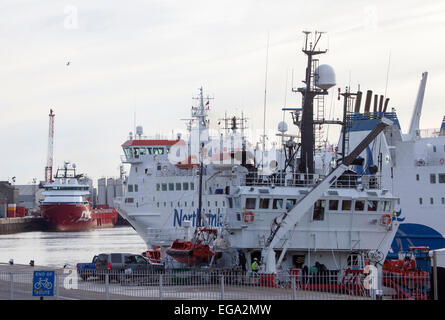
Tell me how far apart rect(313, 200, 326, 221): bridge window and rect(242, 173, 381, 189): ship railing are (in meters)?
0.85

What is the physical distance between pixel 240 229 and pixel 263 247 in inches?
66.9

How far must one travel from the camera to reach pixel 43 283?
2197 centimetres

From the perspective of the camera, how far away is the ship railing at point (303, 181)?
3412cm

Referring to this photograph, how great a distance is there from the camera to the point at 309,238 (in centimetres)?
3325

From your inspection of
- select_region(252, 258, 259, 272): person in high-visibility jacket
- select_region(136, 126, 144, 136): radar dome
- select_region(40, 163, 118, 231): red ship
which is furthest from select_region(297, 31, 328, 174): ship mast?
select_region(40, 163, 118, 231): red ship

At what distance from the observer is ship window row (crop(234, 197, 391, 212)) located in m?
33.1

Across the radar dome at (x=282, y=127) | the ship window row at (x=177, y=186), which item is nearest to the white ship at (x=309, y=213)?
the radar dome at (x=282, y=127)

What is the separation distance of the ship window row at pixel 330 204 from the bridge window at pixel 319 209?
0.29 ft

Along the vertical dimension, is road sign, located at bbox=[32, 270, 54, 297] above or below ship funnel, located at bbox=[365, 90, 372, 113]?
below

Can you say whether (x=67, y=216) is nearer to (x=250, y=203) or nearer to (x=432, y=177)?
(x=432, y=177)

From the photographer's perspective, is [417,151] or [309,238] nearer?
[309,238]

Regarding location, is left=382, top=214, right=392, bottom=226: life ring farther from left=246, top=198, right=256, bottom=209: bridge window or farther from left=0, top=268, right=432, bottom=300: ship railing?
left=246, top=198, right=256, bottom=209: bridge window
